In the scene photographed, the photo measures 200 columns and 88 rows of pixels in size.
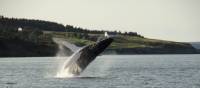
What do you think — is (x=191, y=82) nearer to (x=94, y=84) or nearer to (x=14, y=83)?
(x=94, y=84)

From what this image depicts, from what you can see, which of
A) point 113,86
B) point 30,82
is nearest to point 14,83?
point 30,82

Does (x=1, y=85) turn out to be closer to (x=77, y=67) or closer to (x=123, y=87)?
(x=77, y=67)

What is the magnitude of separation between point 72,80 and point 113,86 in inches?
452

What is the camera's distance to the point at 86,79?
3755 inches

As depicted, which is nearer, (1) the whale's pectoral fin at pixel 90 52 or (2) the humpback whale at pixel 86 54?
(1) the whale's pectoral fin at pixel 90 52

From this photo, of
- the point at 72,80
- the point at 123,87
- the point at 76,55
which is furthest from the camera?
the point at 72,80

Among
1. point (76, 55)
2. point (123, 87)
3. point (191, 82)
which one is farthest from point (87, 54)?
point (191, 82)

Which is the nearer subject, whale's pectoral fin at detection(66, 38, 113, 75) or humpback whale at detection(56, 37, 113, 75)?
whale's pectoral fin at detection(66, 38, 113, 75)

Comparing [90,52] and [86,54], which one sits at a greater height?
[90,52]

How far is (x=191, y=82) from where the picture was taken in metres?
90.5

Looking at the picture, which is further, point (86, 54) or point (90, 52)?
point (86, 54)

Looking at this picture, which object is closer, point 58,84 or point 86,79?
point 58,84

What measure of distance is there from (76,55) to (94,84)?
14.3 feet

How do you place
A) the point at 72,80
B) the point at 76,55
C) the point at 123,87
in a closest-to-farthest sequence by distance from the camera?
the point at 123,87 → the point at 76,55 → the point at 72,80
